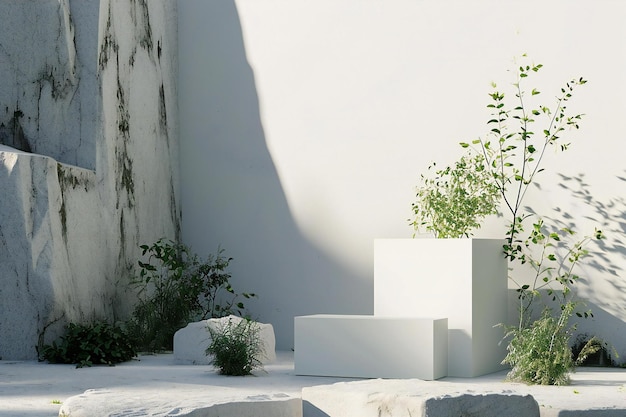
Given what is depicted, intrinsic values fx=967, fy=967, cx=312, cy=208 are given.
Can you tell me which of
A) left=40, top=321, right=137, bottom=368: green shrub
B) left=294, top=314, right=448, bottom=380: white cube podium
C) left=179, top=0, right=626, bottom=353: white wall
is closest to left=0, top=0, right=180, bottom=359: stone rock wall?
left=40, top=321, right=137, bottom=368: green shrub

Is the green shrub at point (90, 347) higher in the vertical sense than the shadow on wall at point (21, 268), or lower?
lower

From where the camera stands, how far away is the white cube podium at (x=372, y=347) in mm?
5699

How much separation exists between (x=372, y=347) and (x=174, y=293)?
2107 mm

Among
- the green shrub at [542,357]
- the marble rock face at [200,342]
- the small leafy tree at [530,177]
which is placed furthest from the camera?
the small leafy tree at [530,177]

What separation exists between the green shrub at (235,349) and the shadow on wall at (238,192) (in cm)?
170

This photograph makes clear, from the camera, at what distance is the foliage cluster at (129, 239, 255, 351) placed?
715cm

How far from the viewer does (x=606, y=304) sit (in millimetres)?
6527

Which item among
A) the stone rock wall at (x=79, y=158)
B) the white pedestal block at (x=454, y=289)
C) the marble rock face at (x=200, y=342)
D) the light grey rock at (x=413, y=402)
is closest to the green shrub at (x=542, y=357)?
the white pedestal block at (x=454, y=289)

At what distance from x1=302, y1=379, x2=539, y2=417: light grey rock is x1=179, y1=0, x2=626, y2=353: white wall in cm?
281

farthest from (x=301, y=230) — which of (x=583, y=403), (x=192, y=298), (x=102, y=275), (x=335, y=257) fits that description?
(x=583, y=403)

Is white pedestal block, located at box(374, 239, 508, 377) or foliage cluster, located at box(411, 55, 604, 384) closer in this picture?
white pedestal block, located at box(374, 239, 508, 377)

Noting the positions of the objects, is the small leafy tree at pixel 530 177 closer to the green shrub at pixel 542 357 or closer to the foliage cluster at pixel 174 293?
the green shrub at pixel 542 357

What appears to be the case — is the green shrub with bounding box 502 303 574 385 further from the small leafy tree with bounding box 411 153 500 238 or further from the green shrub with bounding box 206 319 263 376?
the green shrub with bounding box 206 319 263 376

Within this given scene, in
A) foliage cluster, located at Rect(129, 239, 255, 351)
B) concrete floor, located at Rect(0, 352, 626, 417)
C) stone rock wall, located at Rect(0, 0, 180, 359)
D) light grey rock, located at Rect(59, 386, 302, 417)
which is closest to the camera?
light grey rock, located at Rect(59, 386, 302, 417)
